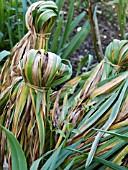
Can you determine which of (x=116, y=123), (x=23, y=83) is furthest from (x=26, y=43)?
(x=116, y=123)

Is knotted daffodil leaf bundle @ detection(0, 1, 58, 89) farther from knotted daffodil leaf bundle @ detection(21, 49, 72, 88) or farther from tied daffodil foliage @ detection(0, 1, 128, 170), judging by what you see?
knotted daffodil leaf bundle @ detection(21, 49, 72, 88)

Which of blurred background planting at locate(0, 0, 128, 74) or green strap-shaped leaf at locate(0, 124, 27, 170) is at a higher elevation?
blurred background planting at locate(0, 0, 128, 74)

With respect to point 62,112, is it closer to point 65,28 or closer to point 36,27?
point 36,27

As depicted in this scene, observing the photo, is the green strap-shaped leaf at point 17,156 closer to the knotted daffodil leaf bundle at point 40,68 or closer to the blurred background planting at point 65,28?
the knotted daffodil leaf bundle at point 40,68

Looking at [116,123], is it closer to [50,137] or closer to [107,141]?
[107,141]

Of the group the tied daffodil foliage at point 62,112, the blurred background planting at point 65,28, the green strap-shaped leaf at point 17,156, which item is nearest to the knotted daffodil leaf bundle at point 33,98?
the tied daffodil foliage at point 62,112

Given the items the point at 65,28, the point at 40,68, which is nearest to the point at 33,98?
the point at 40,68

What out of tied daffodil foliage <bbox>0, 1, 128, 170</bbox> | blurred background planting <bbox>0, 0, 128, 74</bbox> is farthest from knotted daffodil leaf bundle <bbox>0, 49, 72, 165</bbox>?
blurred background planting <bbox>0, 0, 128, 74</bbox>
